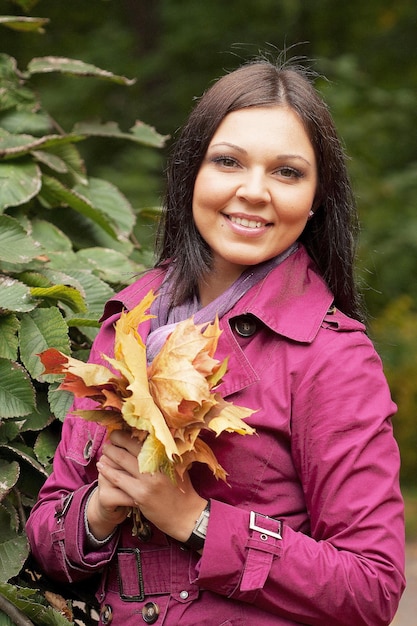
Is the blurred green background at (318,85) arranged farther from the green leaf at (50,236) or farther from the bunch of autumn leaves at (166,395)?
the bunch of autumn leaves at (166,395)

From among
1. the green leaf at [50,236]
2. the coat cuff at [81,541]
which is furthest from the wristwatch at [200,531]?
the green leaf at [50,236]

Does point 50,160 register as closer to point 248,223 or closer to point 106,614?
point 248,223

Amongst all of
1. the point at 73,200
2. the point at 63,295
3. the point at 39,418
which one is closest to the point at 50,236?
the point at 73,200

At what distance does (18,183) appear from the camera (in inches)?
98.2

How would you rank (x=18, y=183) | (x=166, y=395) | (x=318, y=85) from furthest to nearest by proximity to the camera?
1. (x=318, y=85)
2. (x=18, y=183)
3. (x=166, y=395)

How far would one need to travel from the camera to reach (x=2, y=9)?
136 inches

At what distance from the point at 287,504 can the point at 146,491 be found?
27 cm

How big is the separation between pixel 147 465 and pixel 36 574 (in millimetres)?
705

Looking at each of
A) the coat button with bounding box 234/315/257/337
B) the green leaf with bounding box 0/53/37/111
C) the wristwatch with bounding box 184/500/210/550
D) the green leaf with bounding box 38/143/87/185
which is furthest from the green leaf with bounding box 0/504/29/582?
the green leaf with bounding box 0/53/37/111

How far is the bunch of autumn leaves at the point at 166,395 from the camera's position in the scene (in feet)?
4.83

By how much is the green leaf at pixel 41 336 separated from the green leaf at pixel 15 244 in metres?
0.16

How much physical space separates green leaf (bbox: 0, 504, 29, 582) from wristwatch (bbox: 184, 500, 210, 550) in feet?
1.38

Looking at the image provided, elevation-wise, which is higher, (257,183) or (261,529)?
(257,183)

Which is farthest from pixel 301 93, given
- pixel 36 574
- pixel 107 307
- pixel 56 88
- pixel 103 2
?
pixel 103 2
